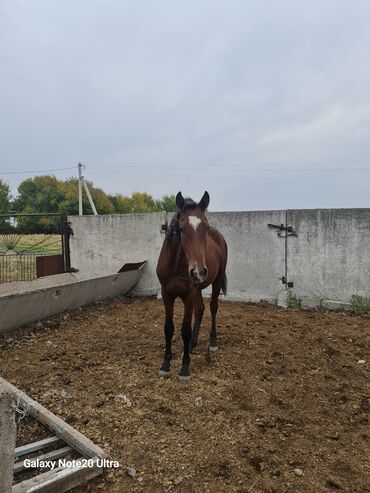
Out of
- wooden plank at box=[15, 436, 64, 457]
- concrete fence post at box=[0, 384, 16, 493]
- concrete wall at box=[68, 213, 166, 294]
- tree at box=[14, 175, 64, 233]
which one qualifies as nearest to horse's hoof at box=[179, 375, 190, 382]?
wooden plank at box=[15, 436, 64, 457]

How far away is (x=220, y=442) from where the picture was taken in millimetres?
2564

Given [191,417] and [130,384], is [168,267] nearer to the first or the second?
[130,384]

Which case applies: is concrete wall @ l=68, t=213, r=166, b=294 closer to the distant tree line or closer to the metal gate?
the metal gate

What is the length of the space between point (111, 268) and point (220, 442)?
5.99 meters

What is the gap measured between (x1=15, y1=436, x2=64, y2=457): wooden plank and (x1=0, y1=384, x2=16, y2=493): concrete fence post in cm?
66

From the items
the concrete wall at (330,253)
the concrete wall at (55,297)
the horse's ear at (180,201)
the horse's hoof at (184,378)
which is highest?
the horse's ear at (180,201)

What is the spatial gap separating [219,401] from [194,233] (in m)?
1.45

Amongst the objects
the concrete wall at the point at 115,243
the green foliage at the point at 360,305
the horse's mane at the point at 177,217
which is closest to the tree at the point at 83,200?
the concrete wall at the point at 115,243

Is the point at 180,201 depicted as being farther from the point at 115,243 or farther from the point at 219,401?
the point at 115,243

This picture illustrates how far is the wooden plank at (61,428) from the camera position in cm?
238

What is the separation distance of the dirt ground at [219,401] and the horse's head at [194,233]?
1130 mm

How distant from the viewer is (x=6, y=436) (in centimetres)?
166

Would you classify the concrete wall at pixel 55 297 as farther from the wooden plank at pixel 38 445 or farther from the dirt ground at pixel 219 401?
the wooden plank at pixel 38 445

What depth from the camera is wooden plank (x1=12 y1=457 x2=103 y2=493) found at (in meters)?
1.98
